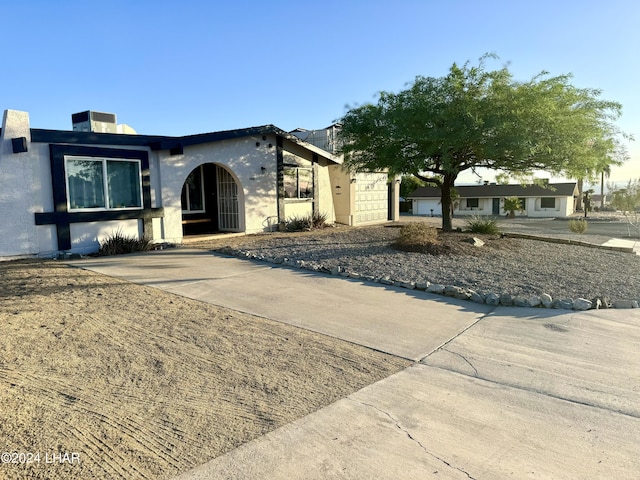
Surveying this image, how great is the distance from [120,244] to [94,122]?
231 inches

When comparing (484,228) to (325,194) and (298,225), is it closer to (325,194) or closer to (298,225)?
(298,225)

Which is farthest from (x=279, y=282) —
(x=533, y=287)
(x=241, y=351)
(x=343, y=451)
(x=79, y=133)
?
(x=79, y=133)

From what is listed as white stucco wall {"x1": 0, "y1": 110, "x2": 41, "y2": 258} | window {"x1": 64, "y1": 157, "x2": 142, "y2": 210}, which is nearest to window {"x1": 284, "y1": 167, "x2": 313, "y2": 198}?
window {"x1": 64, "y1": 157, "x2": 142, "y2": 210}

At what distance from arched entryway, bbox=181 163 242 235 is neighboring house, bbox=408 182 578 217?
38055mm

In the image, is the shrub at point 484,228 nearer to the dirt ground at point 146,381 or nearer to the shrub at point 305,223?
the shrub at point 305,223

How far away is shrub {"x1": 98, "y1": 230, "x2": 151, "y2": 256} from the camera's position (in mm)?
11936

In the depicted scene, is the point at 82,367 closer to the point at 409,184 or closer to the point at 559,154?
the point at 559,154

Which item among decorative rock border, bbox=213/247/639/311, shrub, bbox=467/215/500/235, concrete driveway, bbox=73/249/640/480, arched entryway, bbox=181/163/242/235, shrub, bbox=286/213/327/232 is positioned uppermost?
arched entryway, bbox=181/163/242/235

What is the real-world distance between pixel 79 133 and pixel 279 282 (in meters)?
6.93

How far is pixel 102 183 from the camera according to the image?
12320mm

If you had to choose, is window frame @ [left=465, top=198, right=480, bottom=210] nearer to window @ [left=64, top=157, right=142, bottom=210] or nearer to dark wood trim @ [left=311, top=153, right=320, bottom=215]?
dark wood trim @ [left=311, top=153, right=320, bottom=215]

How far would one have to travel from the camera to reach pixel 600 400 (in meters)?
4.11

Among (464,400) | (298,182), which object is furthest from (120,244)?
(464,400)

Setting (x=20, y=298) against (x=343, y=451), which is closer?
(x=343, y=451)
